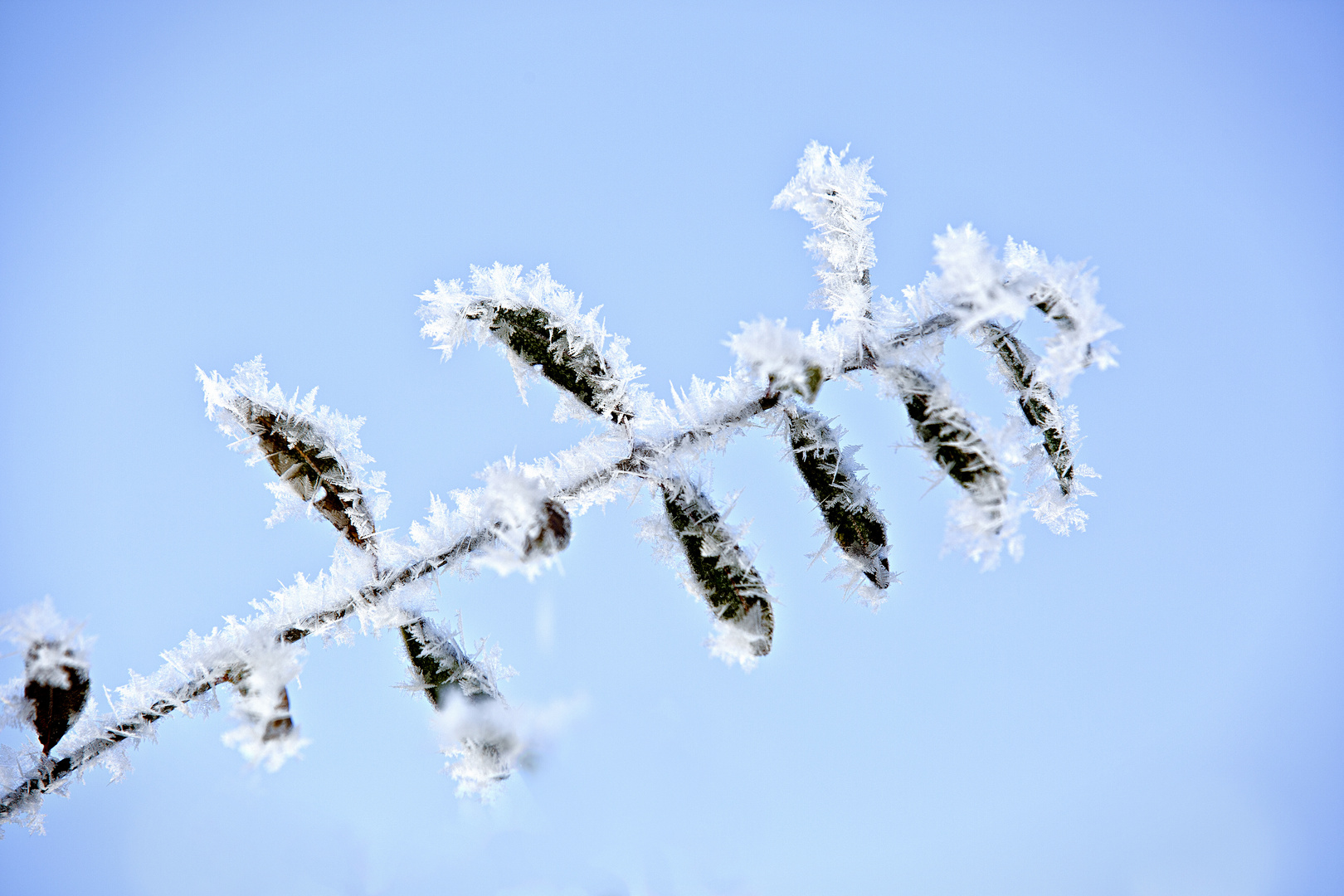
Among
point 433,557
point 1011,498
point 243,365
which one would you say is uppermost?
point 243,365

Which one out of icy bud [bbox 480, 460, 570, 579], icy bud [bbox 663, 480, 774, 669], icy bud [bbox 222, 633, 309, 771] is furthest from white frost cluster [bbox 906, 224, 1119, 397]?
icy bud [bbox 222, 633, 309, 771]

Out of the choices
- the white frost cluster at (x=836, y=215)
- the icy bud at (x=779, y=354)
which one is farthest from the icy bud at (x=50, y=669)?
the white frost cluster at (x=836, y=215)

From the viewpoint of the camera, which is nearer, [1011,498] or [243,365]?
[1011,498]

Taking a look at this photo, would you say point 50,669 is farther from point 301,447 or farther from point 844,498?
point 844,498

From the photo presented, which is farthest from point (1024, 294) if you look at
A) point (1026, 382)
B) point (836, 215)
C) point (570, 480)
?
point (570, 480)

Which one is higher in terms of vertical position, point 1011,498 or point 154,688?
point 154,688

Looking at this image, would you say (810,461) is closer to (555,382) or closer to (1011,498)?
(1011,498)

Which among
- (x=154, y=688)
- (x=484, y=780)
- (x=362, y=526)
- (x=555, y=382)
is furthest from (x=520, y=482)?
(x=154, y=688)
